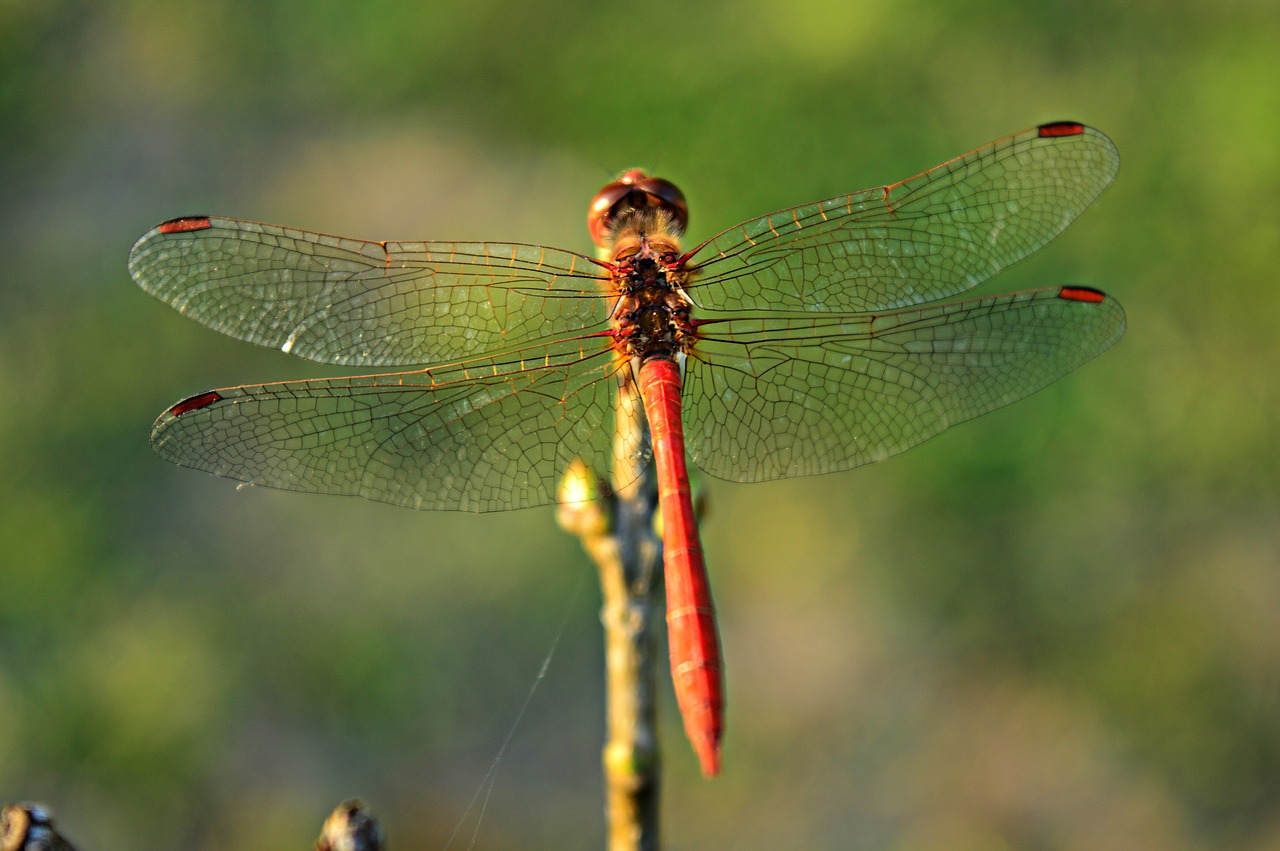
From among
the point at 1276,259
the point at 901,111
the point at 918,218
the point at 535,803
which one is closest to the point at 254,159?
the point at 901,111

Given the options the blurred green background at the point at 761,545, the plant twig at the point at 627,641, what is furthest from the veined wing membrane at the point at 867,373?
the blurred green background at the point at 761,545

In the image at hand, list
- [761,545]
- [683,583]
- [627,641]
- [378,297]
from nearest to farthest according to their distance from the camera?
[627,641] < [683,583] < [378,297] < [761,545]

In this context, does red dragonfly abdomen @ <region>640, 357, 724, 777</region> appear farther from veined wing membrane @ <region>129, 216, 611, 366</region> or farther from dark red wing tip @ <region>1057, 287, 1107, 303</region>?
dark red wing tip @ <region>1057, 287, 1107, 303</region>

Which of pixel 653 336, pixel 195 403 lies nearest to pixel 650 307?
pixel 653 336

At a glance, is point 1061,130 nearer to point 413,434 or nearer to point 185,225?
point 413,434

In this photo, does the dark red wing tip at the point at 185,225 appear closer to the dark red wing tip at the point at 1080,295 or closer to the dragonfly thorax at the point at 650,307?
the dragonfly thorax at the point at 650,307

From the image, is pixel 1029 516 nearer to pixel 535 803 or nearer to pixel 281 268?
pixel 535 803
